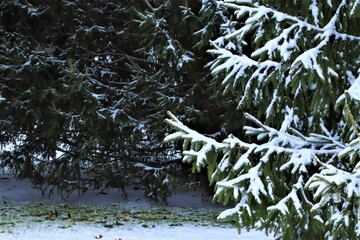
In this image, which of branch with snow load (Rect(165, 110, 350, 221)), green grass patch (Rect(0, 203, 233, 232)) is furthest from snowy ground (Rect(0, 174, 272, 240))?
branch with snow load (Rect(165, 110, 350, 221))

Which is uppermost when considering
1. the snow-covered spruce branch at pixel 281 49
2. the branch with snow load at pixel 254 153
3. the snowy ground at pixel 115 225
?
the snow-covered spruce branch at pixel 281 49

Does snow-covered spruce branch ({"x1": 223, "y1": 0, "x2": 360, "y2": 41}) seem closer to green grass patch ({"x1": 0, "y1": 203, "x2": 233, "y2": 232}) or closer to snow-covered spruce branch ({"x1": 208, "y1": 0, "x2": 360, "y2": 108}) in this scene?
snow-covered spruce branch ({"x1": 208, "y1": 0, "x2": 360, "y2": 108})

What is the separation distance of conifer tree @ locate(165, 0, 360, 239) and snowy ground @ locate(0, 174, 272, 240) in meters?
3.50

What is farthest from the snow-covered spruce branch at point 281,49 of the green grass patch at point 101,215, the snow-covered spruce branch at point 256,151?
the green grass patch at point 101,215

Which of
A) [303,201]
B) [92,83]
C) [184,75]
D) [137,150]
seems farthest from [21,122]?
[303,201]

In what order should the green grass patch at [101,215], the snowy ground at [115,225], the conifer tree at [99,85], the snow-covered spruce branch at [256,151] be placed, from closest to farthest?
the snow-covered spruce branch at [256,151] → the snowy ground at [115,225] → the green grass patch at [101,215] → the conifer tree at [99,85]

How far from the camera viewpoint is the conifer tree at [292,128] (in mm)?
4805

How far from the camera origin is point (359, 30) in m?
5.52

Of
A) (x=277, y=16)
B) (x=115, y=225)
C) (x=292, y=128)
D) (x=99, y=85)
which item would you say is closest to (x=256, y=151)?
(x=292, y=128)

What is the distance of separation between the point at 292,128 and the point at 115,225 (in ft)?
17.1

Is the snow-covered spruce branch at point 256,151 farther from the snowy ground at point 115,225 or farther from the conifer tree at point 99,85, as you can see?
the conifer tree at point 99,85

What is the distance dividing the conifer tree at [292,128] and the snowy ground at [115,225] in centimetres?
350

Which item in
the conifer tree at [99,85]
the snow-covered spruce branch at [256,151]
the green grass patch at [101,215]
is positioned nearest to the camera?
the snow-covered spruce branch at [256,151]

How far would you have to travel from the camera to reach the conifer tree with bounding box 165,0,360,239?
4.80 metres
